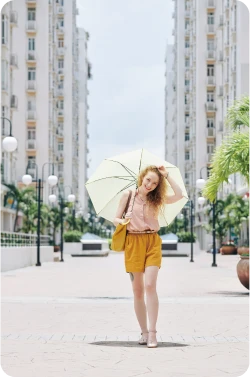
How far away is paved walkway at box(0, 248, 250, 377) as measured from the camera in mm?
7535

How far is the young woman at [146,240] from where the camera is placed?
29.2 ft

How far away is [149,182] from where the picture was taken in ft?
29.7

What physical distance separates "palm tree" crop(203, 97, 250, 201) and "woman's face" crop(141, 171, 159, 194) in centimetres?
943

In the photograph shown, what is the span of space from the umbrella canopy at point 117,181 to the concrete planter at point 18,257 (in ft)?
68.1

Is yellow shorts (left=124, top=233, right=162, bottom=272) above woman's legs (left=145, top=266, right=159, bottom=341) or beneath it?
above

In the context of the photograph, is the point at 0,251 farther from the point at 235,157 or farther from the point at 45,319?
the point at 45,319

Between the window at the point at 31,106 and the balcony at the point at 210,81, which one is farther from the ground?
the balcony at the point at 210,81

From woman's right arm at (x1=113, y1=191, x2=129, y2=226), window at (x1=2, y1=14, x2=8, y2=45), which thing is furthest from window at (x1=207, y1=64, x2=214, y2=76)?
woman's right arm at (x1=113, y1=191, x2=129, y2=226)

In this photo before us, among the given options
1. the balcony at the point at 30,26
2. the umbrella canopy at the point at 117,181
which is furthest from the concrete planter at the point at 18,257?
the balcony at the point at 30,26

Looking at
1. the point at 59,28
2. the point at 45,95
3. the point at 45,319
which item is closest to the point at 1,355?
the point at 45,319

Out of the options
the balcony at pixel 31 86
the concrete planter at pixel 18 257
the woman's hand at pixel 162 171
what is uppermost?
the balcony at pixel 31 86

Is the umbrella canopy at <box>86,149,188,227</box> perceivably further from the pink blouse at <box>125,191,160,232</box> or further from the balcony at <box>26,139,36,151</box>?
the balcony at <box>26,139,36,151</box>

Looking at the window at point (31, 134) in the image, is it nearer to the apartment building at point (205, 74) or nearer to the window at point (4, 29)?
the apartment building at point (205, 74)

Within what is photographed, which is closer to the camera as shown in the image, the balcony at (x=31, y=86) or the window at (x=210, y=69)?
the balcony at (x=31, y=86)
